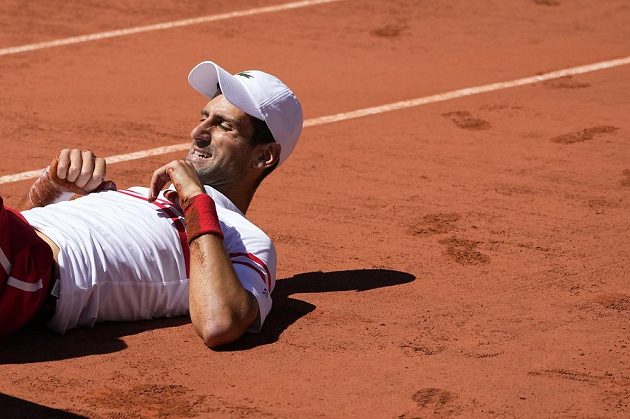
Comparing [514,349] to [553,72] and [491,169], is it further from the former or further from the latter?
[553,72]

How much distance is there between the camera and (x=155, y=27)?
11.5 m

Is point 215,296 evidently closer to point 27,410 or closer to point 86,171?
point 27,410

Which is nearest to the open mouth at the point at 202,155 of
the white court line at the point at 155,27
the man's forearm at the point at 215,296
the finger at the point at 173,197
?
the finger at the point at 173,197

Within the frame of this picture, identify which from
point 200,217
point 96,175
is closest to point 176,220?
point 200,217

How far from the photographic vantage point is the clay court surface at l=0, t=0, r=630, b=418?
540 centimetres

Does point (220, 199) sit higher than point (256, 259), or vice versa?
point (220, 199)

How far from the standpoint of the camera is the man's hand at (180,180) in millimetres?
5848

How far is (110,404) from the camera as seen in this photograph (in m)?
5.15

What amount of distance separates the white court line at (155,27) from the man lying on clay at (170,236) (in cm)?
461

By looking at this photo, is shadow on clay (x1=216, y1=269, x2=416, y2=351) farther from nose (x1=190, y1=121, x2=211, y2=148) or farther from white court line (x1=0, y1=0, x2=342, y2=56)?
white court line (x1=0, y1=0, x2=342, y2=56)

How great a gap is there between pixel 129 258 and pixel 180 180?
0.45 m

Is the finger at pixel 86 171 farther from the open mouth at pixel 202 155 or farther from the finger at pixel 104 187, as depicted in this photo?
the open mouth at pixel 202 155

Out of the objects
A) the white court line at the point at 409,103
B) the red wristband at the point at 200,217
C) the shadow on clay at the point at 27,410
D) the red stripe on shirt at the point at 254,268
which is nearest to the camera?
the shadow on clay at the point at 27,410

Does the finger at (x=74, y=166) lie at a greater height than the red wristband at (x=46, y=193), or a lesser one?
greater
